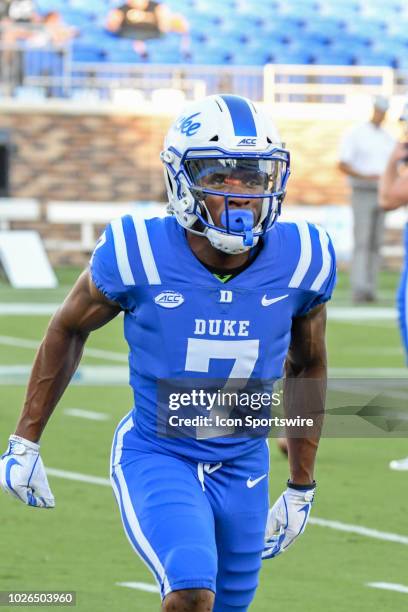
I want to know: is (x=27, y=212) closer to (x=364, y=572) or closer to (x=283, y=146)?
(x=364, y=572)

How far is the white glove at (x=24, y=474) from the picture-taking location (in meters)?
3.77

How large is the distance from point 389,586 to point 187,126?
225 centimetres

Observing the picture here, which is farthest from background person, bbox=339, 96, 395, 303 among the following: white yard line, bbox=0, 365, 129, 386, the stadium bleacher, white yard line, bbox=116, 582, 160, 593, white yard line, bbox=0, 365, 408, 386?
white yard line, bbox=116, 582, 160, 593

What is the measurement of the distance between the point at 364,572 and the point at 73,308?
2197 mm

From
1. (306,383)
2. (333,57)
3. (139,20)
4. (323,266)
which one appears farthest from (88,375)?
(333,57)

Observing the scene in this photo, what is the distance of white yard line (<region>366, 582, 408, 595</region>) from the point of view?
5285 millimetres

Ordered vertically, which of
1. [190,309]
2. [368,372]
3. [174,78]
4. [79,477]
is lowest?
[174,78]

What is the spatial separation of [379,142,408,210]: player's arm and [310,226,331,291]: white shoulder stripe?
298 centimetres

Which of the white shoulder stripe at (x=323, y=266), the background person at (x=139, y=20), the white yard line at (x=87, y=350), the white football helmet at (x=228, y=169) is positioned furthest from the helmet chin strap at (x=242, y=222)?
the background person at (x=139, y=20)

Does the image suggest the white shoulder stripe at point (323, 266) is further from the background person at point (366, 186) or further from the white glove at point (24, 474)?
the background person at point (366, 186)

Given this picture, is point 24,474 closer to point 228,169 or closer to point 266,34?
point 228,169

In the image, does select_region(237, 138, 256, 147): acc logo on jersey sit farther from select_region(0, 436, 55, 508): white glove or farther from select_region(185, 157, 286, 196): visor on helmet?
select_region(0, 436, 55, 508): white glove

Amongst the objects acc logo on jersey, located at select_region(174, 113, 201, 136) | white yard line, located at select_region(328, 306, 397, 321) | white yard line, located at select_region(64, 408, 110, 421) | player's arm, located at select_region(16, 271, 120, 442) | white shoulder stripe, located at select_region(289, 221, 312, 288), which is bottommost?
white yard line, located at select_region(328, 306, 397, 321)

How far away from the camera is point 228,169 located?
12.1 ft
